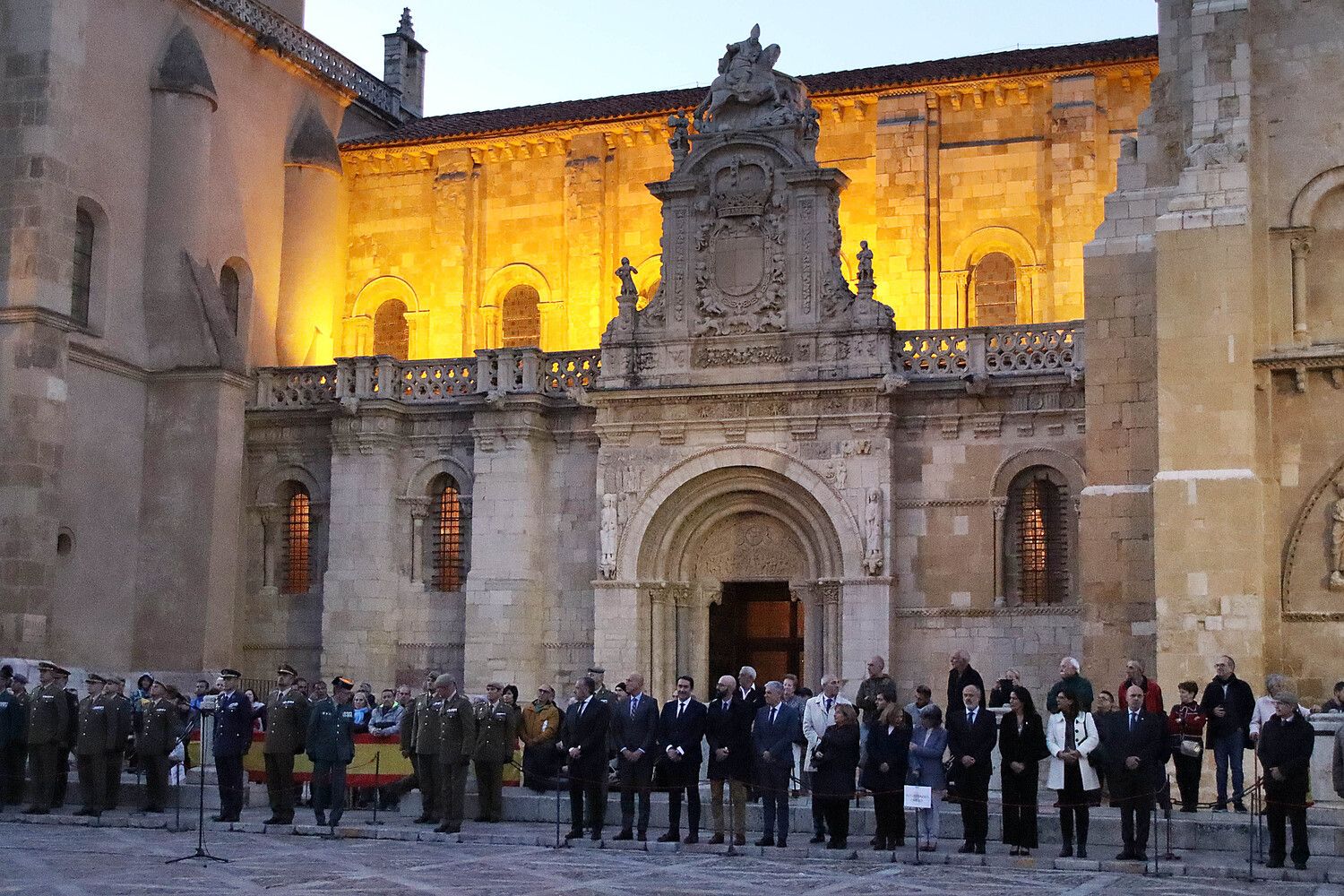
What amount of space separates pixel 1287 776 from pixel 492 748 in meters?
8.33

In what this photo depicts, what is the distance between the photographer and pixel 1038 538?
28.5 m

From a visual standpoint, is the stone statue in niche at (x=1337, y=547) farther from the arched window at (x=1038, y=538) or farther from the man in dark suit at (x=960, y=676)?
the arched window at (x=1038, y=538)

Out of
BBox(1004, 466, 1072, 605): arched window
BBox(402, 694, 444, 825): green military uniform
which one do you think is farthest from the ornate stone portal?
BBox(402, 694, 444, 825): green military uniform

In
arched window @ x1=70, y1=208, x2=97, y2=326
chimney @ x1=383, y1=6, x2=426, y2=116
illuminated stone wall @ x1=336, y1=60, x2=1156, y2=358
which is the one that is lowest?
arched window @ x1=70, y1=208, x2=97, y2=326

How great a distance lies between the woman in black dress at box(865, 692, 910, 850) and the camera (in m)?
18.8

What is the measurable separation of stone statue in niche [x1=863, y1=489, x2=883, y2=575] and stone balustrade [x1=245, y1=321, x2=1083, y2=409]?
195 cm

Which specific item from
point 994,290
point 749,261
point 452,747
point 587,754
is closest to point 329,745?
point 452,747

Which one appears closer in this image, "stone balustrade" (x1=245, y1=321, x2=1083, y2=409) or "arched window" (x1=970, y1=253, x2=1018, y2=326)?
"stone balustrade" (x1=245, y1=321, x2=1083, y2=409)

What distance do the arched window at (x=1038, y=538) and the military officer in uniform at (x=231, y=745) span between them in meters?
11.9

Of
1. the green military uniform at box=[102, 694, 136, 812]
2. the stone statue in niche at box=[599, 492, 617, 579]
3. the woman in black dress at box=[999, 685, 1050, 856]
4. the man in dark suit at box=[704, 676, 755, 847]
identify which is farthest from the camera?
the stone statue in niche at box=[599, 492, 617, 579]

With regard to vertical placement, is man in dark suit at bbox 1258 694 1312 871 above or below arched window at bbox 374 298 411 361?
below

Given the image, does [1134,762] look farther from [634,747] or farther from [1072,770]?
[634,747]

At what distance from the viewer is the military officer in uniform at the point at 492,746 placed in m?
21.0

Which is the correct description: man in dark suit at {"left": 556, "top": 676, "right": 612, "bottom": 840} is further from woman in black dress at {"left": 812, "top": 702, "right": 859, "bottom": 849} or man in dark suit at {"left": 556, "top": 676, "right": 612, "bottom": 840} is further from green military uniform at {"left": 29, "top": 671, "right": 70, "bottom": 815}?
green military uniform at {"left": 29, "top": 671, "right": 70, "bottom": 815}
